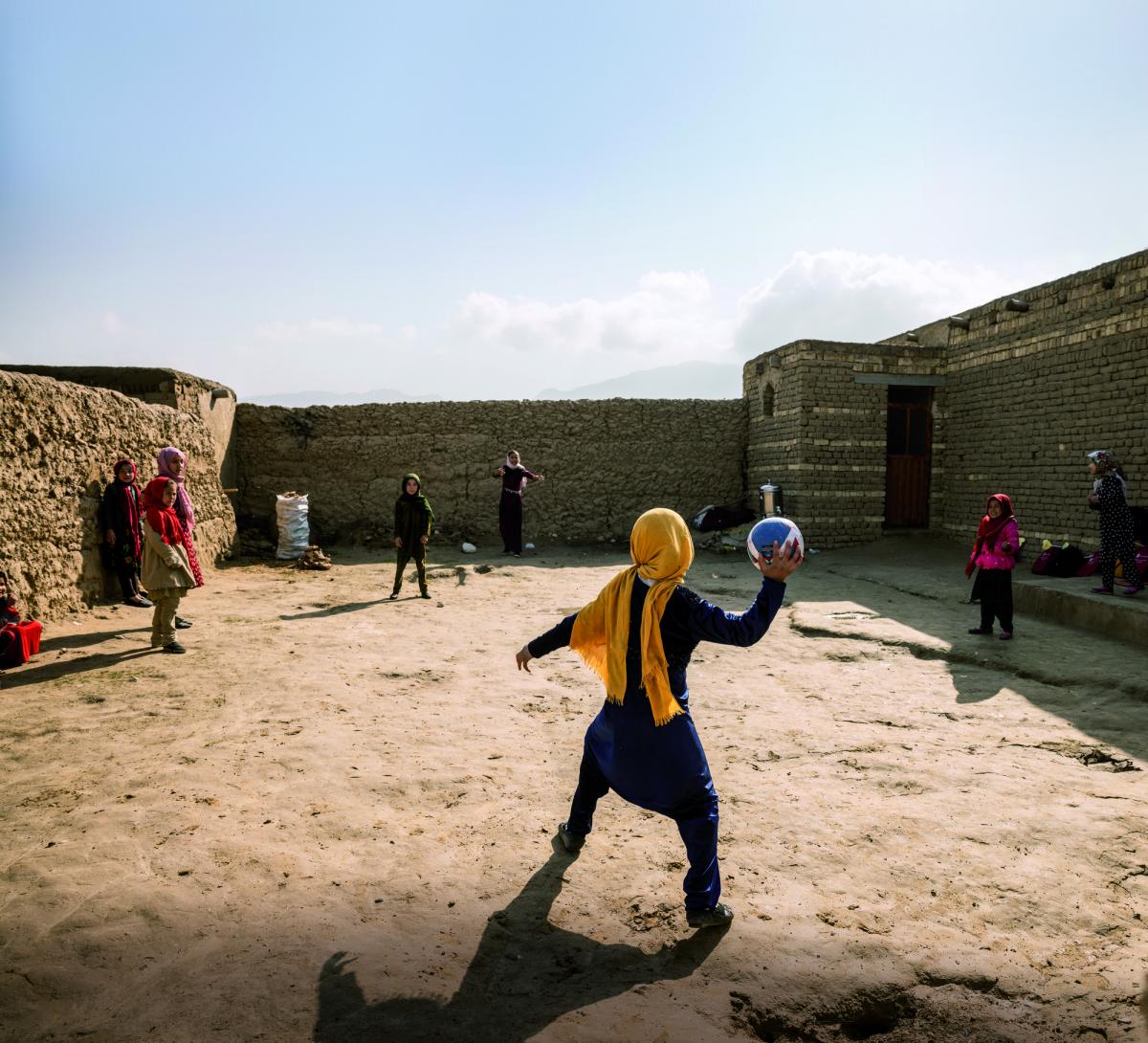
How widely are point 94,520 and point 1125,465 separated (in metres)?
11.0

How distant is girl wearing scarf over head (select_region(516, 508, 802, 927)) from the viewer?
2436 millimetres

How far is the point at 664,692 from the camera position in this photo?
2.46m

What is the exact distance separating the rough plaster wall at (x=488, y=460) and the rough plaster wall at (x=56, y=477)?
4.12 meters

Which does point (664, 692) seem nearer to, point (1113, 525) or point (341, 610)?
point (341, 610)

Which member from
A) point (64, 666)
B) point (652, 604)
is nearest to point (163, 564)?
point (64, 666)

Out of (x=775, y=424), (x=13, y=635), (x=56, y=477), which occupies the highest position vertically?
(x=775, y=424)

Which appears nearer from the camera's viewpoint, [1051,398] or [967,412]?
[1051,398]

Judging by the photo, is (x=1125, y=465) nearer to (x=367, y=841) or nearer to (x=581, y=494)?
(x=581, y=494)

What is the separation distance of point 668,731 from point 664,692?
5.4 inches

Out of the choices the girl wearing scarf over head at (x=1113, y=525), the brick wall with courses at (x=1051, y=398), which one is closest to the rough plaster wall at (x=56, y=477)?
the girl wearing scarf over head at (x=1113, y=525)

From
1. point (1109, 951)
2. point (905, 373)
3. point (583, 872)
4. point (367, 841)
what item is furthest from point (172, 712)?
point (905, 373)

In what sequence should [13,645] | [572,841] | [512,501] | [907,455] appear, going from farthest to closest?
[907,455], [512,501], [13,645], [572,841]

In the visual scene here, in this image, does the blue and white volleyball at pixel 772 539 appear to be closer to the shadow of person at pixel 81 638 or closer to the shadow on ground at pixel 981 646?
the shadow on ground at pixel 981 646

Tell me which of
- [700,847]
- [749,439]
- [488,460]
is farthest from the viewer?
[749,439]
